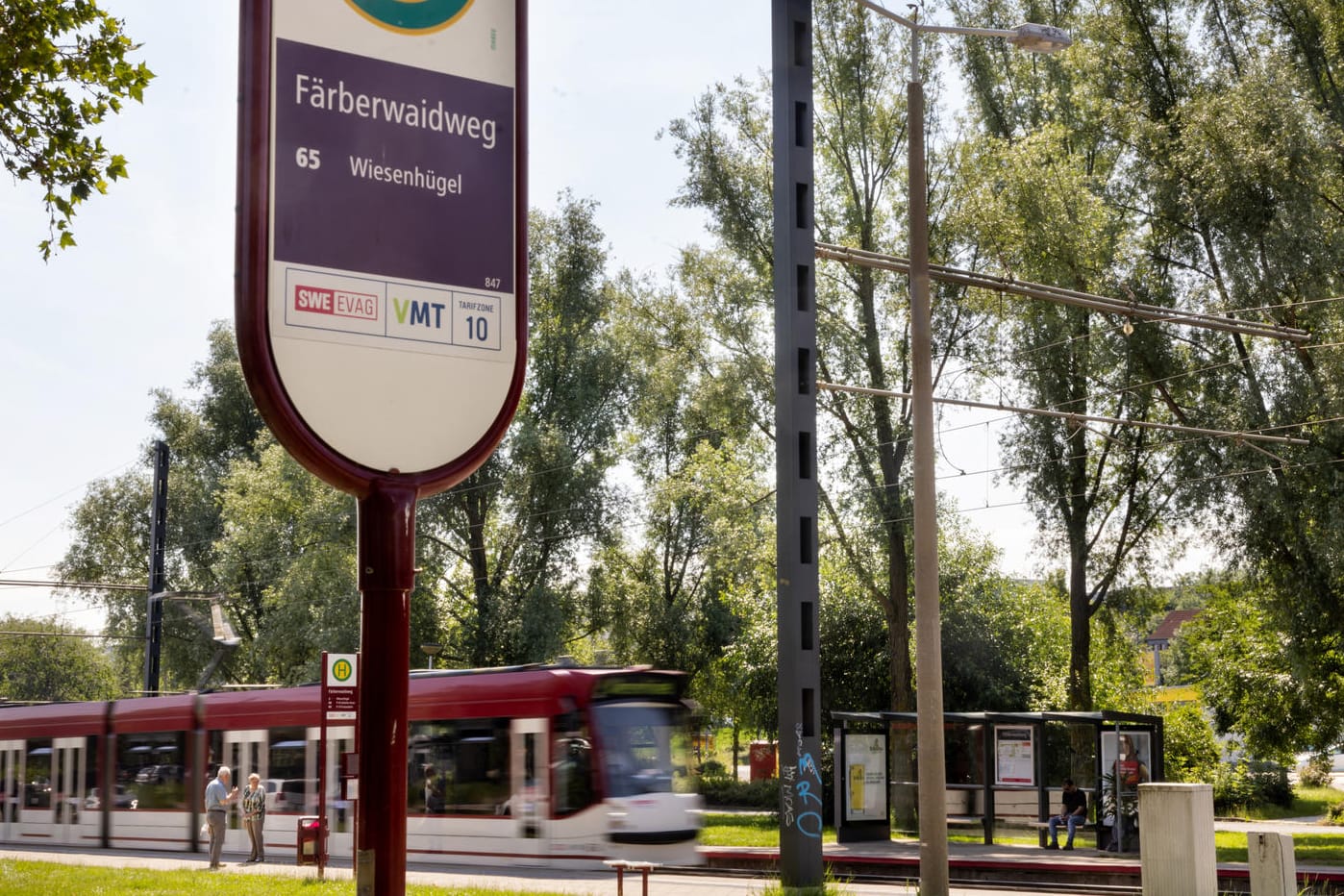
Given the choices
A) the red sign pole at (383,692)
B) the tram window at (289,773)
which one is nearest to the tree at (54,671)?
the tram window at (289,773)

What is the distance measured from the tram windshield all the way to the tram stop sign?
15.3 metres

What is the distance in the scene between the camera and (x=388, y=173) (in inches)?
175

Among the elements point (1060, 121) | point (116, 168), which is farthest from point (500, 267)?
point (1060, 121)

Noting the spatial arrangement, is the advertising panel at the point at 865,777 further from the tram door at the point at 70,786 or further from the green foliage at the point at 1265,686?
the tram door at the point at 70,786

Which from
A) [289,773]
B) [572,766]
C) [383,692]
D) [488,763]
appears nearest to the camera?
[383,692]

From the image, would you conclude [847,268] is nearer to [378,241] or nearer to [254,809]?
[254,809]

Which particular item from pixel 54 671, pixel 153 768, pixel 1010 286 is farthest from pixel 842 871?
pixel 54 671

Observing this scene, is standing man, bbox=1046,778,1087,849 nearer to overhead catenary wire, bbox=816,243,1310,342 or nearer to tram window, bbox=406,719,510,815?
overhead catenary wire, bbox=816,243,1310,342

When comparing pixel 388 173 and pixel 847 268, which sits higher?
pixel 847 268

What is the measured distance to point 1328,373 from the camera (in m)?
24.3

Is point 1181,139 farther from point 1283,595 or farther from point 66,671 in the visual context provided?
point 66,671

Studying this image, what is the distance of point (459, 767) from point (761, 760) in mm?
29816

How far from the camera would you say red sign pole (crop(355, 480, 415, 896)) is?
4477mm

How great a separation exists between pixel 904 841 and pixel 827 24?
19039 mm
